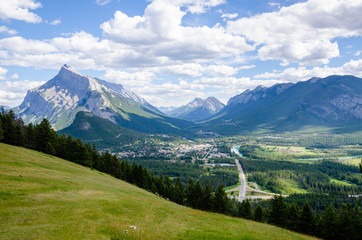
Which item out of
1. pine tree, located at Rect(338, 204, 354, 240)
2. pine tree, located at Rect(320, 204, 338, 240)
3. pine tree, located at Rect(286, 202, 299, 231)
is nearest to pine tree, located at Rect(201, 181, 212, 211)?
pine tree, located at Rect(286, 202, 299, 231)

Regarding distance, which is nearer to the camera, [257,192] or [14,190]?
[14,190]

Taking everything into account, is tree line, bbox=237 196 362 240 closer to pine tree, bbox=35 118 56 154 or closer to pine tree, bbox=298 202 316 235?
pine tree, bbox=298 202 316 235

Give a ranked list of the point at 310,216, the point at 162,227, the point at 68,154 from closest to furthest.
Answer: the point at 162,227 < the point at 310,216 < the point at 68,154

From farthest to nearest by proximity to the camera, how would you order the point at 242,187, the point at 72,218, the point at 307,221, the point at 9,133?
the point at 242,187 → the point at 9,133 → the point at 307,221 → the point at 72,218

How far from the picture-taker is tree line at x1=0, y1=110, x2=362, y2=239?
4791cm

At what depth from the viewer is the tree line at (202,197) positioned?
157ft

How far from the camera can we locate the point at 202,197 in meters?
64.2

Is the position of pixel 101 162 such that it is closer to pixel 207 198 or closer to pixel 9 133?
pixel 9 133

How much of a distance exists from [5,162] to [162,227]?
32207mm

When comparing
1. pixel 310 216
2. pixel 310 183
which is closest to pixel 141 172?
pixel 310 216

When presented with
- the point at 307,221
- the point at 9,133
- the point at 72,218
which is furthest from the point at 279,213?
the point at 9,133

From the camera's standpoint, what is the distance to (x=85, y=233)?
53.8ft

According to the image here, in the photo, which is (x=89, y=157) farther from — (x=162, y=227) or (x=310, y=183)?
(x=310, y=183)

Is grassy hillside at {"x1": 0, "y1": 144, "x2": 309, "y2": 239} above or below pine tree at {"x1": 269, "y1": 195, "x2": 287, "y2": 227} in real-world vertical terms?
above
